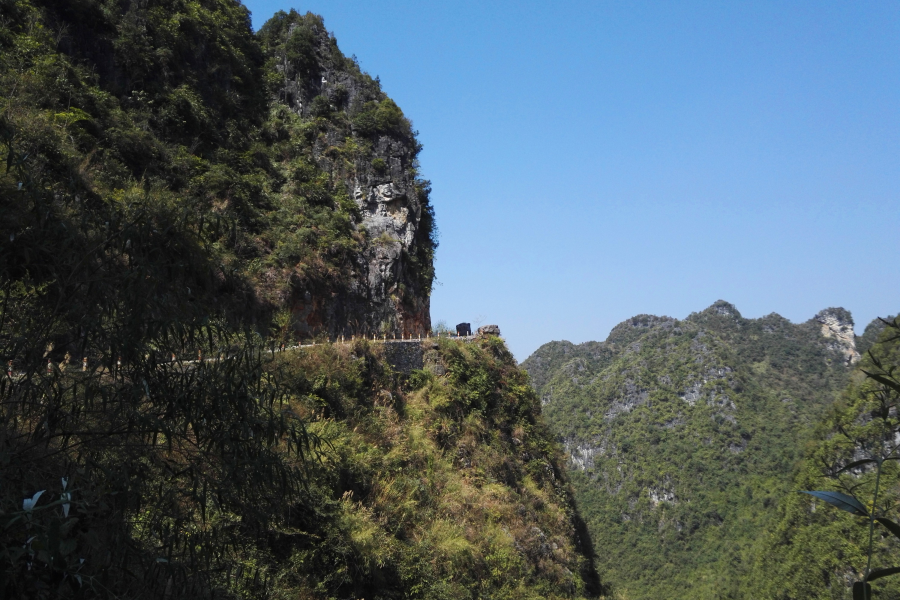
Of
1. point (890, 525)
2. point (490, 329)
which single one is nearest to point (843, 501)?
point (890, 525)

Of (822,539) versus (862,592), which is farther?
(822,539)

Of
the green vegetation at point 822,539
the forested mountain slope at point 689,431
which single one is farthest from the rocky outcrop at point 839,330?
the green vegetation at point 822,539

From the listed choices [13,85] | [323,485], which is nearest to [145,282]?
[323,485]

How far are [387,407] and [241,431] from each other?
9.04 metres

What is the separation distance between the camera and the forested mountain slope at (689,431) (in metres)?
53.3

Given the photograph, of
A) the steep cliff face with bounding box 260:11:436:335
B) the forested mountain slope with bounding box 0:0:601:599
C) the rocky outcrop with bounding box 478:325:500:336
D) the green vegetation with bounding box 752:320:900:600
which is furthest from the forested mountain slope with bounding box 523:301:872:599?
the forested mountain slope with bounding box 0:0:601:599

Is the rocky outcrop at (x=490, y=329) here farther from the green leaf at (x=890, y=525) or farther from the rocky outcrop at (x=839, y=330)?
the rocky outcrop at (x=839, y=330)

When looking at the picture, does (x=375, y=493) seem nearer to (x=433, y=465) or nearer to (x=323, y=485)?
(x=323, y=485)

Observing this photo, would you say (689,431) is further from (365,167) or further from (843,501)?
(843,501)

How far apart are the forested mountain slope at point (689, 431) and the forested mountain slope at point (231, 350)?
33198 mm

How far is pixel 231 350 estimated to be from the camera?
5.15 m

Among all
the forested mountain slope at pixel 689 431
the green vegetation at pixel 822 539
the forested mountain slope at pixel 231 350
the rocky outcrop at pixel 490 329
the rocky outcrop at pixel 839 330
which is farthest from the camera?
the rocky outcrop at pixel 839 330

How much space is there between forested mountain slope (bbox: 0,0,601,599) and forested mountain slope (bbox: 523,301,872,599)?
Answer: 3320 cm

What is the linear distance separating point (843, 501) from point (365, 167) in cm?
2228
